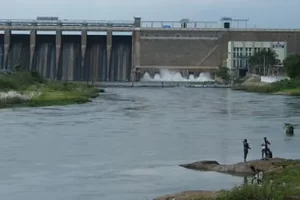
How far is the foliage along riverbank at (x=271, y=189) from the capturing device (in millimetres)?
9586

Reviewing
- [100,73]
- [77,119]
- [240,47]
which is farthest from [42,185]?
[240,47]

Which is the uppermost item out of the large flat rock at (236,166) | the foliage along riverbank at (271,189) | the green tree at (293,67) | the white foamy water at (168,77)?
the green tree at (293,67)

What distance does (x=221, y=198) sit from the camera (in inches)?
390

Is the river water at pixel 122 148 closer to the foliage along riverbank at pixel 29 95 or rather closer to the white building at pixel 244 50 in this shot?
the foliage along riverbank at pixel 29 95

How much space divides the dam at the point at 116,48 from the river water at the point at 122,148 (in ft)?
139

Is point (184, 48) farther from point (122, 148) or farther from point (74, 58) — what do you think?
point (122, 148)

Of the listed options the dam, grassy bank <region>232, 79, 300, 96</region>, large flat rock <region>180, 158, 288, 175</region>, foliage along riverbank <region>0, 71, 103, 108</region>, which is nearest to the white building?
the dam

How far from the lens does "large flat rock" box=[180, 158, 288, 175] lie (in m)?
15.3

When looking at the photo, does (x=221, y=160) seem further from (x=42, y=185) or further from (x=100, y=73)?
(x=100, y=73)

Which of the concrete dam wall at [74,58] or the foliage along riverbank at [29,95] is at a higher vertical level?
the concrete dam wall at [74,58]

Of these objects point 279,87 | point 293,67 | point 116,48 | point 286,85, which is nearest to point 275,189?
point 286,85

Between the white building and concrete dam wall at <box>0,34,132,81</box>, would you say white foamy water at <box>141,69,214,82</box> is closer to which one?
concrete dam wall at <box>0,34,132,81</box>

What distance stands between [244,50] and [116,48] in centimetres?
1433

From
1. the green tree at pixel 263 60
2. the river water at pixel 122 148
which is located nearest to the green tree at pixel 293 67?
the green tree at pixel 263 60
